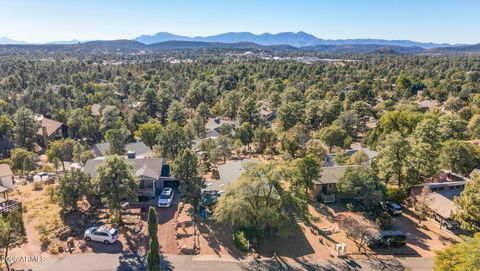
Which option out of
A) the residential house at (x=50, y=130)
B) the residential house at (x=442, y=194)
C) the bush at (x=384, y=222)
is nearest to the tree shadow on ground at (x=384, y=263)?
the bush at (x=384, y=222)

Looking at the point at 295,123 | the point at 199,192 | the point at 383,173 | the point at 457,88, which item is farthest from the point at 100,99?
the point at 457,88

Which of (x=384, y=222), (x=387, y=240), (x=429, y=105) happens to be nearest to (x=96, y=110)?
(x=384, y=222)

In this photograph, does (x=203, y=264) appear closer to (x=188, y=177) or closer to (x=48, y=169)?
(x=188, y=177)

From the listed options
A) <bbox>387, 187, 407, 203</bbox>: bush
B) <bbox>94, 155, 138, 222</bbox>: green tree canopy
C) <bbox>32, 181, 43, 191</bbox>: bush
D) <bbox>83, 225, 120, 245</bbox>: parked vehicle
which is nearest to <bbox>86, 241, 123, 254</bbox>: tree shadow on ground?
<bbox>83, 225, 120, 245</bbox>: parked vehicle

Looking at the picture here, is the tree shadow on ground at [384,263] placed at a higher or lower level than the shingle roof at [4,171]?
lower

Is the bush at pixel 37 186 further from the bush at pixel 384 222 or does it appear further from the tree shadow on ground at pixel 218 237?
the bush at pixel 384 222

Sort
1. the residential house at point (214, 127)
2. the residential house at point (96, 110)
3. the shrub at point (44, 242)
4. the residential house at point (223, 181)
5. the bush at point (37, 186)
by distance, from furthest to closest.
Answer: the residential house at point (96, 110) → the residential house at point (214, 127) → the bush at point (37, 186) → the residential house at point (223, 181) → the shrub at point (44, 242)

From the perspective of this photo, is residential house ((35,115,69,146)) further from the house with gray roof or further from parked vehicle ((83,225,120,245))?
parked vehicle ((83,225,120,245))

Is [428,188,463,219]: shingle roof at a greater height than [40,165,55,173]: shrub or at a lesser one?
greater
